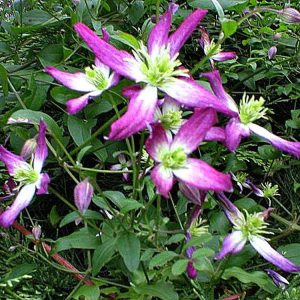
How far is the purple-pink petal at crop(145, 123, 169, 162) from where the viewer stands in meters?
0.50

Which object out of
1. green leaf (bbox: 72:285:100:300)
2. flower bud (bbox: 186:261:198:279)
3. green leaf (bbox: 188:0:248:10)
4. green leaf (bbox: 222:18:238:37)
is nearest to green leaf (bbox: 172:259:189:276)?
flower bud (bbox: 186:261:198:279)

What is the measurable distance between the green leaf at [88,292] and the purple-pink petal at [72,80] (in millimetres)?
209

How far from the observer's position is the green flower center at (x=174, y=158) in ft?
1.63

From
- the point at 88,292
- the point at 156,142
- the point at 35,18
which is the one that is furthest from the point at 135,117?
the point at 35,18

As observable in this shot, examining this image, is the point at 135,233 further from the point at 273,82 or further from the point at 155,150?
the point at 273,82

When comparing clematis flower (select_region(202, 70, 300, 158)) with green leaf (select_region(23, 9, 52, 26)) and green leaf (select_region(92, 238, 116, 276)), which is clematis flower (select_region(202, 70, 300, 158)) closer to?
green leaf (select_region(92, 238, 116, 276))

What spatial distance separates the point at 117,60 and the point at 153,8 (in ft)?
1.61

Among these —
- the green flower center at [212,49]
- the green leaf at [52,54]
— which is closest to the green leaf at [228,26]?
the green flower center at [212,49]

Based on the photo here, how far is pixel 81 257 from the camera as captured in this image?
2.75 feet

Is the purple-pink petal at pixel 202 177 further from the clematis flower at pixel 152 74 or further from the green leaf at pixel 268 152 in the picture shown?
the green leaf at pixel 268 152

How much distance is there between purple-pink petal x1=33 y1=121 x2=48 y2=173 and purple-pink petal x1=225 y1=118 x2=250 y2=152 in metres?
0.16

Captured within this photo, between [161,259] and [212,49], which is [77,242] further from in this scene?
[212,49]

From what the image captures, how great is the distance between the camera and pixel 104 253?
59cm

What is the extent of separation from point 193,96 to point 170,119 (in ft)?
0.13
